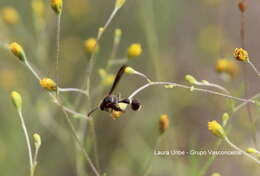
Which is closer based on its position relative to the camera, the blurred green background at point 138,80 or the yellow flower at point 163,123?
the yellow flower at point 163,123

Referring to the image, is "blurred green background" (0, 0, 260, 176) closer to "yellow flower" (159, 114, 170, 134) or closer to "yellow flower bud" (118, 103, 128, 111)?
"yellow flower" (159, 114, 170, 134)

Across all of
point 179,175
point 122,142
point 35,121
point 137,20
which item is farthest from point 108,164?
point 137,20

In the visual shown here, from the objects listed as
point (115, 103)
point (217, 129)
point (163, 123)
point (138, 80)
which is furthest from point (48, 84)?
point (138, 80)

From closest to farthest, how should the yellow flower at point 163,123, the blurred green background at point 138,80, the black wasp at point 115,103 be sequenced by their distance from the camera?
1. the black wasp at point 115,103
2. the yellow flower at point 163,123
3. the blurred green background at point 138,80

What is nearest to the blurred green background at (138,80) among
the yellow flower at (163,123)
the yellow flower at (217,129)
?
the yellow flower at (163,123)

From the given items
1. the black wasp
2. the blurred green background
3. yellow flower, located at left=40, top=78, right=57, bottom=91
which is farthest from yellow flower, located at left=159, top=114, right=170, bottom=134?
the blurred green background

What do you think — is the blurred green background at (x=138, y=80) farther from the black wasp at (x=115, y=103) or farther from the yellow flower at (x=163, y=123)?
the black wasp at (x=115, y=103)

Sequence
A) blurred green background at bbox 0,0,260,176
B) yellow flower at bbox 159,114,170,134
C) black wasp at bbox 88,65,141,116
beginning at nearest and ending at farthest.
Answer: black wasp at bbox 88,65,141,116
yellow flower at bbox 159,114,170,134
blurred green background at bbox 0,0,260,176

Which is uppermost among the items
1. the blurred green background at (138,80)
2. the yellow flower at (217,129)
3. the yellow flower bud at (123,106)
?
the yellow flower bud at (123,106)

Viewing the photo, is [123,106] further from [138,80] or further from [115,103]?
[138,80]
